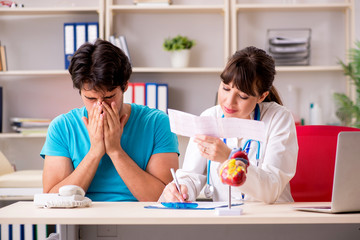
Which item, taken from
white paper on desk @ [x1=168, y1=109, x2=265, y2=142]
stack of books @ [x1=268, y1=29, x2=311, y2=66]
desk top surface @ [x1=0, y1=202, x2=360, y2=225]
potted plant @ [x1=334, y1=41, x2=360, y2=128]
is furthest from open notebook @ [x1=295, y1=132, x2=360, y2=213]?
stack of books @ [x1=268, y1=29, x2=311, y2=66]

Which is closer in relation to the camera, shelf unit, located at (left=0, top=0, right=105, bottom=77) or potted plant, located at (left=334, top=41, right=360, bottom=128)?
potted plant, located at (left=334, top=41, right=360, bottom=128)

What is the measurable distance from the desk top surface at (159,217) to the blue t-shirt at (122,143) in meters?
0.46

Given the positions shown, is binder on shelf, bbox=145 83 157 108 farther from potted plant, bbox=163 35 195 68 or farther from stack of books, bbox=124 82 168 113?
potted plant, bbox=163 35 195 68

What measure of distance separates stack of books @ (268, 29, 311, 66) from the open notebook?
237 centimetres

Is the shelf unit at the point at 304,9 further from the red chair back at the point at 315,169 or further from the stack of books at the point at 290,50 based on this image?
the red chair back at the point at 315,169

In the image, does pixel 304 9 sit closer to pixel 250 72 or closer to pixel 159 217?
pixel 250 72

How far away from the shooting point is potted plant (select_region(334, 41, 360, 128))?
135 inches

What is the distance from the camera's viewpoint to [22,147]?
380 centimetres

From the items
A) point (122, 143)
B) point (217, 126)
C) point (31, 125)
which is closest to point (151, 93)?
point (31, 125)

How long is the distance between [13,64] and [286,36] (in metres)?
2.02

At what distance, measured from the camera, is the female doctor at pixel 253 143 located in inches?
64.1

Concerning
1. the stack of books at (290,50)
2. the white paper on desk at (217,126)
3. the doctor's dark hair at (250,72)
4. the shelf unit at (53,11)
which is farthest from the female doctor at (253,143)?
the shelf unit at (53,11)

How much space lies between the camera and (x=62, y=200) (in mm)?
1484

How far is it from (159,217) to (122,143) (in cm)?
70
